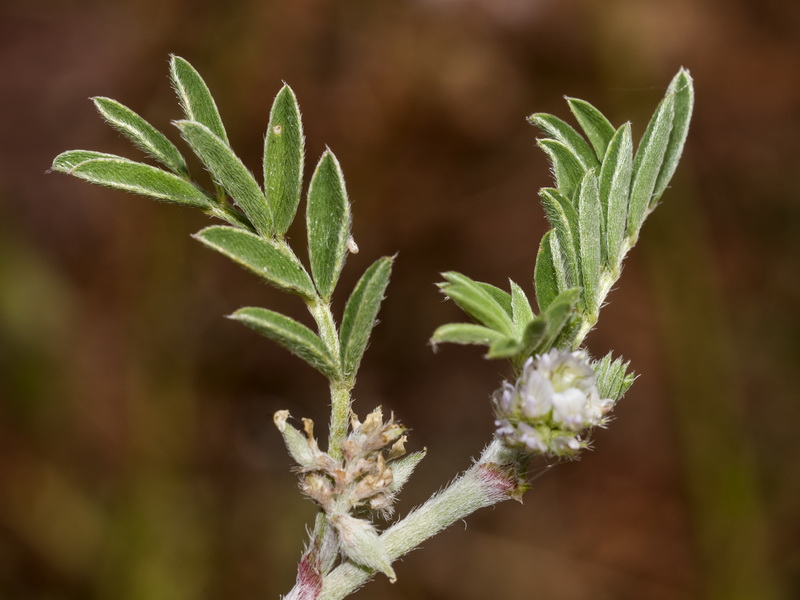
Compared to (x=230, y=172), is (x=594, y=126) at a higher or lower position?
higher

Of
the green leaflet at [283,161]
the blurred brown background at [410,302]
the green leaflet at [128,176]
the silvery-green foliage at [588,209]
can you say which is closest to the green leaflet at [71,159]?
the green leaflet at [128,176]

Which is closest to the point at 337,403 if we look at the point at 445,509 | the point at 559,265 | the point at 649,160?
the point at 445,509

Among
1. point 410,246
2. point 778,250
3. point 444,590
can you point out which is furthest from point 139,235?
point 778,250

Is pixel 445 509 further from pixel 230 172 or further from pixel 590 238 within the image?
pixel 230 172

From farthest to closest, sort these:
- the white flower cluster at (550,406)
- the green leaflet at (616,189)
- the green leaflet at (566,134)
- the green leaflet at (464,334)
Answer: the green leaflet at (566,134)
the green leaflet at (616,189)
the white flower cluster at (550,406)
the green leaflet at (464,334)

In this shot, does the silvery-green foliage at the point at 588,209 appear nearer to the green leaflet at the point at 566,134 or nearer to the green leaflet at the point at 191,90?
the green leaflet at the point at 566,134

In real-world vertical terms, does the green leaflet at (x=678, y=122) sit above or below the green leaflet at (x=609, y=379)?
above

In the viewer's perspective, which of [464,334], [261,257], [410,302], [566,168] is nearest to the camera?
[464,334]
